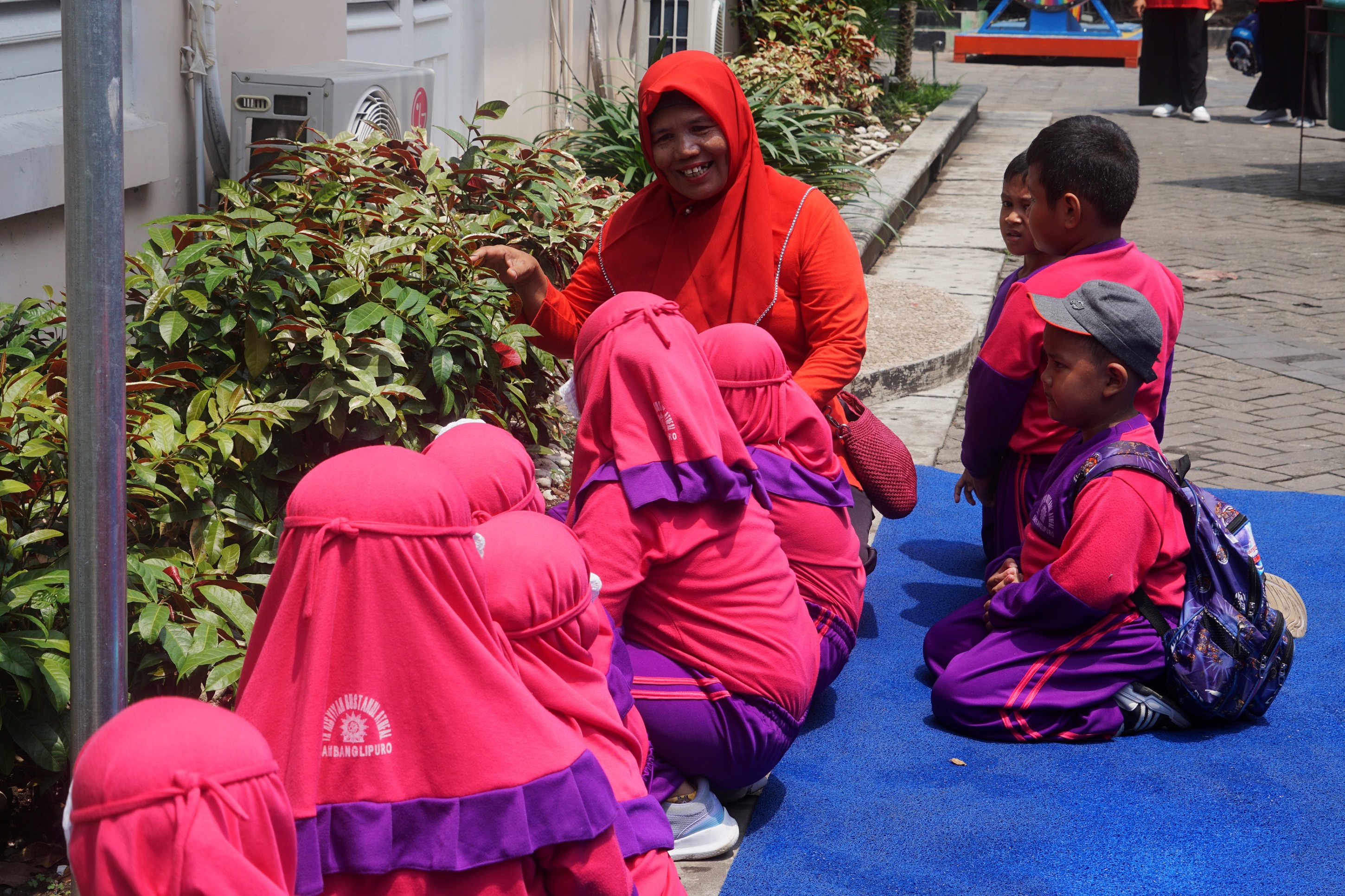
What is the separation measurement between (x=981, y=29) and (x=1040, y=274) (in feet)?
68.4

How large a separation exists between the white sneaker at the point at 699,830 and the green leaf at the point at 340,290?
141cm

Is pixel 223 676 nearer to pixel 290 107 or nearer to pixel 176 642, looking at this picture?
pixel 176 642

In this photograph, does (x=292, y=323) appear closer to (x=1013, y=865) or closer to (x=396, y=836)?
(x=396, y=836)

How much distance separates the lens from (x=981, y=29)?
22.6 m

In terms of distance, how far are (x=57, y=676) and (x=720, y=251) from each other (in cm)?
205

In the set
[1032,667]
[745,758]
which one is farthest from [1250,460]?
[745,758]

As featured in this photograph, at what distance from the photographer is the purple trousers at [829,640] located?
305 centimetres

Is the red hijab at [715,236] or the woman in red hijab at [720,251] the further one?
the red hijab at [715,236]

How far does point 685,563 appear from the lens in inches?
99.8

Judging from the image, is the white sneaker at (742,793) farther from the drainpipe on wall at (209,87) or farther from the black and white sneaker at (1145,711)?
the drainpipe on wall at (209,87)

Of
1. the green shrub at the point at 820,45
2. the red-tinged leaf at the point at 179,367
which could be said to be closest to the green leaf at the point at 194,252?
the red-tinged leaf at the point at 179,367

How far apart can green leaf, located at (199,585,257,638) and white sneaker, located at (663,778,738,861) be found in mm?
889

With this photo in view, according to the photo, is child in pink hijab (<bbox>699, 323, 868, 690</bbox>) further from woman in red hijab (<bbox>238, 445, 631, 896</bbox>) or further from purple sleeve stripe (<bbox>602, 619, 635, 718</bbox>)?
woman in red hijab (<bbox>238, 445, 631, 896</bbox>)

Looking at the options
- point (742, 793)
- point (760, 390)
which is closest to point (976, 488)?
point (760, 390)
